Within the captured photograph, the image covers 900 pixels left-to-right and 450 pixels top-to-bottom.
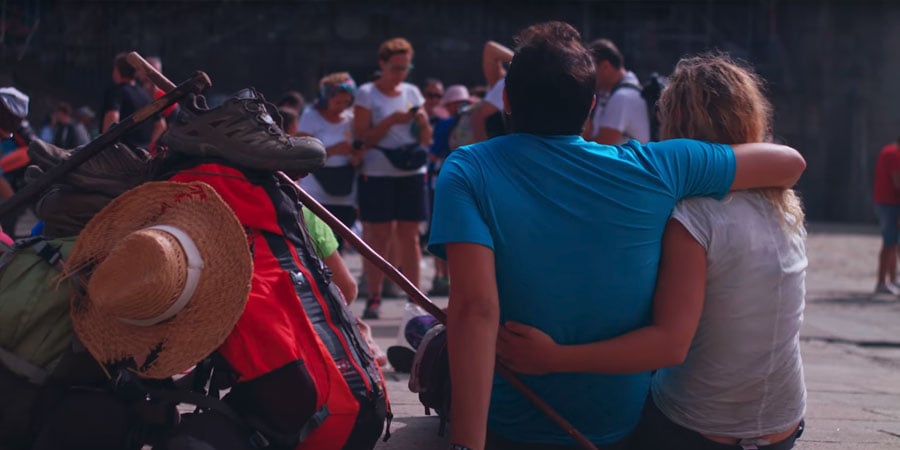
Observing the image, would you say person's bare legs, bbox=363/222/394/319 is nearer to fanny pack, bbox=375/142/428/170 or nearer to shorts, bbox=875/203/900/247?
fanny pack, bbox=375/142/428/170

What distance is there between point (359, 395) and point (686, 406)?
902 mm

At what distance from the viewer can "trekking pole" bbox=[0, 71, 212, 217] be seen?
315cm

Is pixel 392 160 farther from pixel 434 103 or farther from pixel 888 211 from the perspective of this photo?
pixel 888 211

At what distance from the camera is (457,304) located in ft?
8.92

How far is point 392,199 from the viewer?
777 centimetres

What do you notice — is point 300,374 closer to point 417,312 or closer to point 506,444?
point 506,444

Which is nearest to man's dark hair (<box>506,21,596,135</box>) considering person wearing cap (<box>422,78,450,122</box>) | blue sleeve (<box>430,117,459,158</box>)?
blue sleeve (<box>430,117,459,158</box>)

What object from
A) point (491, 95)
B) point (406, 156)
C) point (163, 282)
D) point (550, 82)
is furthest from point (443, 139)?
point (163, 282)

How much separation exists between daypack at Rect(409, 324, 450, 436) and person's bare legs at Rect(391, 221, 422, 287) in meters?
4.29

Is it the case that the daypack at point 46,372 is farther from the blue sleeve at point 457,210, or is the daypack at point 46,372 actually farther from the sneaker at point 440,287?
the sneaker at point 440,287

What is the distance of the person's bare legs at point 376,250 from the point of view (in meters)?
7.43

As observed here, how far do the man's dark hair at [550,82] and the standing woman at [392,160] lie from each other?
15.7 feet

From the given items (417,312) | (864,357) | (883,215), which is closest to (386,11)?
(883,215)

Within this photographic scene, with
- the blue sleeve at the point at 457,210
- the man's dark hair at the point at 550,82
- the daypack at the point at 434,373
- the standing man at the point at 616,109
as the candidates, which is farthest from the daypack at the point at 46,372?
the standing man at the point at 616,109
